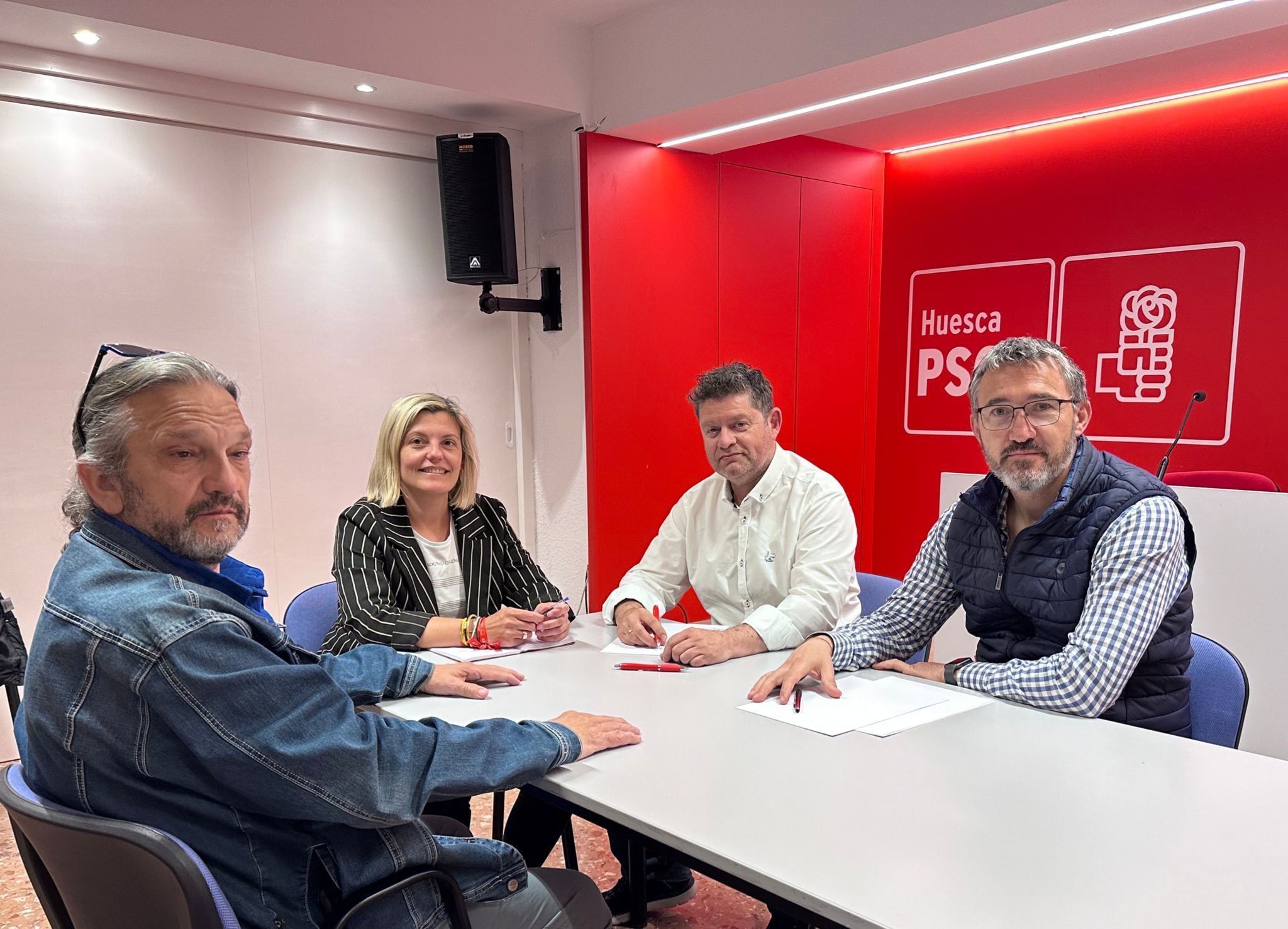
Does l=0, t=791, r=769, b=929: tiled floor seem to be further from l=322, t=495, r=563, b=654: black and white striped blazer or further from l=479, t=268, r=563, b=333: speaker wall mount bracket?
l=479, t=268, r=563, b=333: speaker wall mount bracket

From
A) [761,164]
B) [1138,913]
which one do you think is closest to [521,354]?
[761,164]

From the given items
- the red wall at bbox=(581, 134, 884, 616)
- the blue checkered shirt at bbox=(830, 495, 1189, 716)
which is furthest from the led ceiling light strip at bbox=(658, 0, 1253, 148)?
the blue checkered shirt at bbox=(830, 495, 1189, 716)

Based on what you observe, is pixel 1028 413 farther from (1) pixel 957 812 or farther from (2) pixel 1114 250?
(2) pixel 1114 250

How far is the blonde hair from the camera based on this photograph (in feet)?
8.69

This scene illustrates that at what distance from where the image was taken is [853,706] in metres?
1.84

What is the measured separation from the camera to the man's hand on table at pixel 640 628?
2.36 metres

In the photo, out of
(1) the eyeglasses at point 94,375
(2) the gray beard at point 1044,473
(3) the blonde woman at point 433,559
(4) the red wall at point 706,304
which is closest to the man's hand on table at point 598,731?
(3) the blonde woman at point 433,559

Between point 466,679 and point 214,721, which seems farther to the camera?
point 466,679

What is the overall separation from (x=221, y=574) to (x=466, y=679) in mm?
730

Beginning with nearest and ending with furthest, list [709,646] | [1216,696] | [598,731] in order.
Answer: [598,731] → [1216,696] → [709,646]

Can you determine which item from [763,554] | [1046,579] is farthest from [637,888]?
[1046,579]

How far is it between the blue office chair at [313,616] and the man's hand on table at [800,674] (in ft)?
3.94

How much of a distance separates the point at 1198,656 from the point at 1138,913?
3.33 feet

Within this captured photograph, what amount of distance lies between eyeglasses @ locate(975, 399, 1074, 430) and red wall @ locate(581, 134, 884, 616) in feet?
8.36
